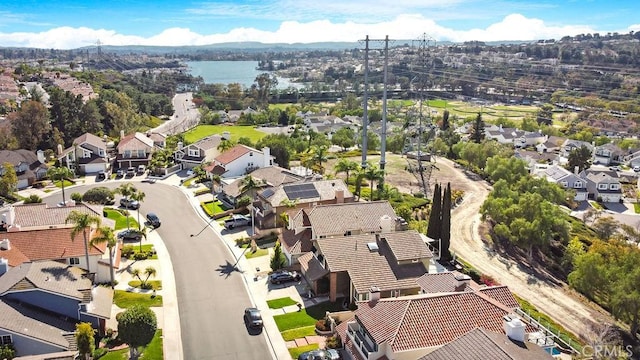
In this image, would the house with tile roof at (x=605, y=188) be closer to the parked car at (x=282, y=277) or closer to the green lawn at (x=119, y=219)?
the parked car at (x=282, y=277)

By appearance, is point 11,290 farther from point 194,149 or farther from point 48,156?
point 48,156

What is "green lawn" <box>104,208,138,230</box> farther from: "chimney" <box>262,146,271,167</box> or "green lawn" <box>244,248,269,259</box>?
"chimney" <box>262,146,271,167</box>

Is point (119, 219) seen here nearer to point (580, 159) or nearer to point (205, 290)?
point (205, 290)

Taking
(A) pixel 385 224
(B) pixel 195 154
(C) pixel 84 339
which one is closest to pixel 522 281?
(A) pixel 385 224

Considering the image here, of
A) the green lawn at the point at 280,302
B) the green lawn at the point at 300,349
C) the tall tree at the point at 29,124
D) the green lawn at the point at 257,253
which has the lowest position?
the green lawn at the point at 300,349

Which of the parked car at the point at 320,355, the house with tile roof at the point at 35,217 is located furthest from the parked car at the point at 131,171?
the parked car at the point at 320,355

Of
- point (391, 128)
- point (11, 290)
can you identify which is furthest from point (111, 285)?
point (391, 128)
